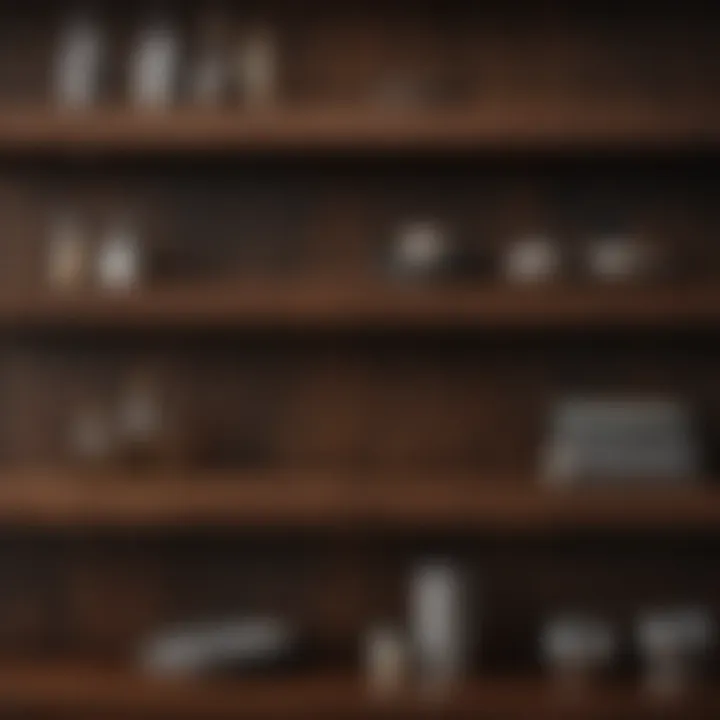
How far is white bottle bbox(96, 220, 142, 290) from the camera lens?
2.18 metres

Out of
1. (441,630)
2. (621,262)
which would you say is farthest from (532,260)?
(441,630)

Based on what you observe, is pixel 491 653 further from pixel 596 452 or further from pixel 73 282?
pixel 73 282

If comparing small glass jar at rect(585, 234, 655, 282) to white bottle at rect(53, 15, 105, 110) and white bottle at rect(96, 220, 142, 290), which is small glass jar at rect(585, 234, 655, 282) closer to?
white bottle at rect(96, 220, 142, 290)

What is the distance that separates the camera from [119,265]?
2.19 metres

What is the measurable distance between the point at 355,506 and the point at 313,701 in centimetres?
28

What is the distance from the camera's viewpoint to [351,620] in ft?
7.39

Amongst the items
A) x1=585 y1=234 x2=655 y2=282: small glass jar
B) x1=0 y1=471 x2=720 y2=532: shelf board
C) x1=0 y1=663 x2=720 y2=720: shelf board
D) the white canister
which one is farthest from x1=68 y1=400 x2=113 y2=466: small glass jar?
x1=585 y1=234 x2=655 y2=282: small glass jar

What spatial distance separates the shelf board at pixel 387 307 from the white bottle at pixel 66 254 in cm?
8

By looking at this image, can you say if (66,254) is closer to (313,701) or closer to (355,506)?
(355,506)

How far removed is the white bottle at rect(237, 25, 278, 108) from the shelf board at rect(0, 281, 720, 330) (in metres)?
0.34

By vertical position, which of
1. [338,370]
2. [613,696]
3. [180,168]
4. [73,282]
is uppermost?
[180,168]

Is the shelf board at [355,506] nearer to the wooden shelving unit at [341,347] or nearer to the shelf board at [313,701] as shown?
the wooden shelving unit at [341,347]

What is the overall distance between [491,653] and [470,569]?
0.44ft

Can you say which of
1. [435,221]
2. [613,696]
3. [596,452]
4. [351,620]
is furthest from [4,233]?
[613,696]
